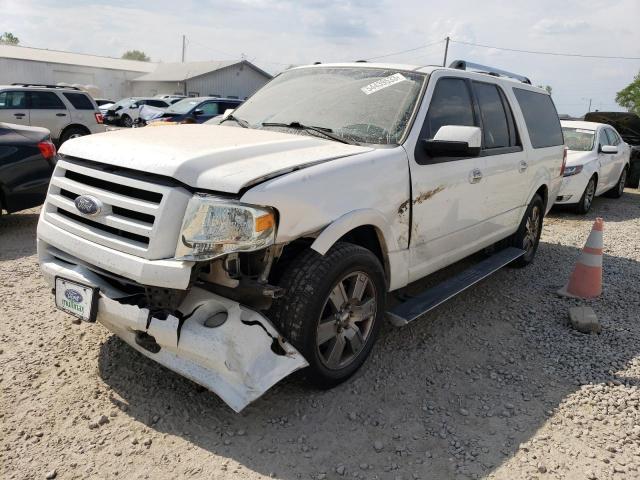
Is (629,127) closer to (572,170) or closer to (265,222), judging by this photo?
(572,170)

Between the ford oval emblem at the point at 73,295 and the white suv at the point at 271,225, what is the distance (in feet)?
0.03

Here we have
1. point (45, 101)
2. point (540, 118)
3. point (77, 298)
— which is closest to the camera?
point (77, 298)

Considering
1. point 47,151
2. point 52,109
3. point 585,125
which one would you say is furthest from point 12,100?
point 585,125

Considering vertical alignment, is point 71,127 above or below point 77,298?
above

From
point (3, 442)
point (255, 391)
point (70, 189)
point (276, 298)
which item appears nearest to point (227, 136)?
point (70, 189)

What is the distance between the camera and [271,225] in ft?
8.27

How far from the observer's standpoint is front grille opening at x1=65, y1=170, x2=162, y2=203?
261 centimetres

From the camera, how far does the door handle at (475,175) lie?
396 centimetres

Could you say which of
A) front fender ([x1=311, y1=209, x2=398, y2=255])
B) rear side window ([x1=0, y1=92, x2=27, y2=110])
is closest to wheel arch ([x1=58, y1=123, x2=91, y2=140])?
rear side window ([x1=0, y1=92, x2=27, y2=110])

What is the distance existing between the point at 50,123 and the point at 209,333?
41.4 feet

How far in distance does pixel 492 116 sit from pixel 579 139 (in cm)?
654

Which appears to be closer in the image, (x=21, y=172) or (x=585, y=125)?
(x=21, y=172)

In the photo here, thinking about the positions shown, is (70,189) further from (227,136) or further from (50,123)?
(50,123)

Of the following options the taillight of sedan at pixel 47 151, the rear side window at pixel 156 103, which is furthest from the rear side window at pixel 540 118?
the rear side window at pixel 156 103
